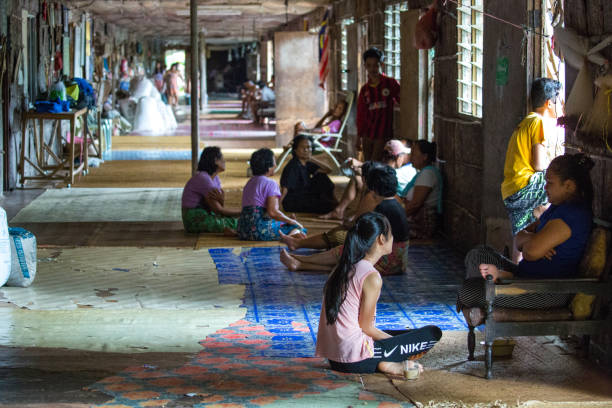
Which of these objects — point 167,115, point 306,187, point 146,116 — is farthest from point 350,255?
point 167,115

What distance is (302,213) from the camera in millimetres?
8297

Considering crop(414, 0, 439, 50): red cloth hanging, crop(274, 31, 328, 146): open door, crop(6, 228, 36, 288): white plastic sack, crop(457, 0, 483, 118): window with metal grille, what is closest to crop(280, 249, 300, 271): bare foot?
crop(6, 228, 36, 288): white plastic sack

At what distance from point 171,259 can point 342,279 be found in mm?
2885

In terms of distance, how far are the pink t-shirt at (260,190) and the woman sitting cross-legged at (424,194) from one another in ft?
3.77

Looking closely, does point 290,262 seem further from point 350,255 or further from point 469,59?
point 469,59

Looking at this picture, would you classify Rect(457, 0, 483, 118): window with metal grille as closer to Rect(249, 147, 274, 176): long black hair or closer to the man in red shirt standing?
Rect(249, 147, 274, 176): long black hair

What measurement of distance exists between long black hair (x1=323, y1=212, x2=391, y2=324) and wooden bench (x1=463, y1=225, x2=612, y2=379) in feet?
1.74

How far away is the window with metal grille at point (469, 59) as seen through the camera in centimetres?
690

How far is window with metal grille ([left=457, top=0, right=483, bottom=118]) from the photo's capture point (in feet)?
22.6

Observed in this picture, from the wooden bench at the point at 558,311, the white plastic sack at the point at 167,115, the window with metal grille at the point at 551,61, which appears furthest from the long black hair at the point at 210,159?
the white plastic sack at the point at 167,115

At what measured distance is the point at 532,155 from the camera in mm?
5234

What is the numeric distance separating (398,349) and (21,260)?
274 centimetres

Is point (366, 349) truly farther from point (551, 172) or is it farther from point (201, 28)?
point (201, 28)

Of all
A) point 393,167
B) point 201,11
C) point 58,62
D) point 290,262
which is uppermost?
point 201,11
